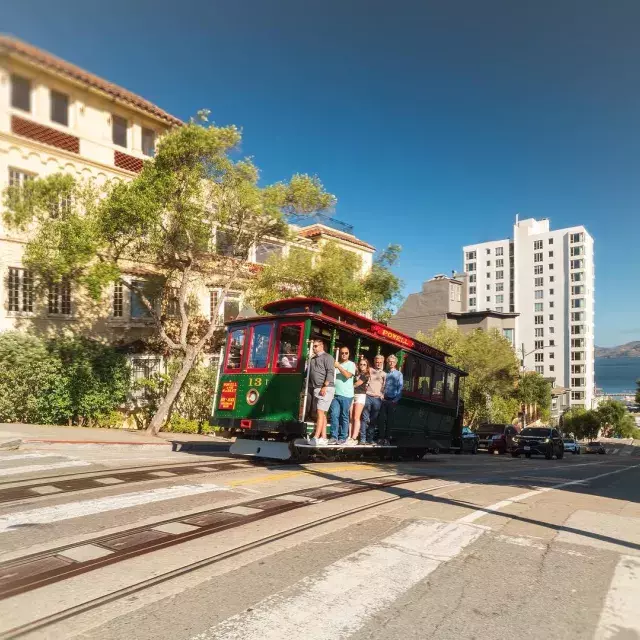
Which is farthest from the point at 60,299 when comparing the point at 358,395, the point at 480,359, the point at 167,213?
the point at 480,359

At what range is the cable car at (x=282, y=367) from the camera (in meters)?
11.4

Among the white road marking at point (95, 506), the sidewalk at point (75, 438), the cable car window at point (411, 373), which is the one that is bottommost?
the sidewalk at point (75, 438)

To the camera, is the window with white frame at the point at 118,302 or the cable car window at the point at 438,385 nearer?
the cable car window at the point at 438,385

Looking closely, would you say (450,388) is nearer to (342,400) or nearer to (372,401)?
(372,401)

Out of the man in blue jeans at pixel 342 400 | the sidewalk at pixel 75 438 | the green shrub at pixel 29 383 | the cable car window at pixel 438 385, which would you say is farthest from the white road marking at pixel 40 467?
the cable car window at pixel 438 385

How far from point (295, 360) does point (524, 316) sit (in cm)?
9755

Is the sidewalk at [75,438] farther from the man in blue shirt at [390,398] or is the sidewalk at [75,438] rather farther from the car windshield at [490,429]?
the car windshield at [490,429]

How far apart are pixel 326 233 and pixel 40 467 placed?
21530 millimetres

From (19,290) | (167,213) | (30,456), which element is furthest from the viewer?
(19,290)

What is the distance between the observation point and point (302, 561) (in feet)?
16.1

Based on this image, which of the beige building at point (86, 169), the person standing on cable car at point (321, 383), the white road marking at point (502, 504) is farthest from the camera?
the beige building at point (86, 169)

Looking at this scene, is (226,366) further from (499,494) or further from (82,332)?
(82,332)

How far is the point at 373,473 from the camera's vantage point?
10.8 meters

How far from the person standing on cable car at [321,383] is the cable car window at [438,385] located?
5.95 m
